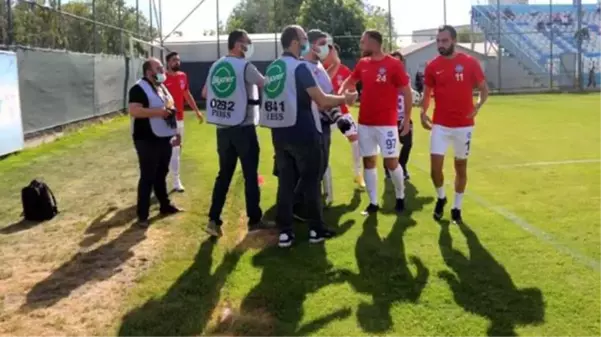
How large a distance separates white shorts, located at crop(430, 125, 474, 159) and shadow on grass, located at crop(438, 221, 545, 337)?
1298mm

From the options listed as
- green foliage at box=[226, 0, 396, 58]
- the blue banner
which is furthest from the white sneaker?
green foliage at box=[226, 0, 396, 58]

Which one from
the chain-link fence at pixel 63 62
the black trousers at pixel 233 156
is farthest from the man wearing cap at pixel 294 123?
the chain-link fence at pixel 63 62

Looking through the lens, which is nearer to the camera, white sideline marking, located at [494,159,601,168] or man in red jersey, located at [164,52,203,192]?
man in red jersey, located at [164,52,203,192]

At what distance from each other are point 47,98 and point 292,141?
1248cm

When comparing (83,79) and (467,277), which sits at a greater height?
(83,79)

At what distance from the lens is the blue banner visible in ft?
45.0

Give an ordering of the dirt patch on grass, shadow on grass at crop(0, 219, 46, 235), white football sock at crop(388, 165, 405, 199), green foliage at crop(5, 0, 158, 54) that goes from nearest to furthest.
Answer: the dirt patch on grass
shadow on grass at crop(0, 219, 46, 235)
white football sock at crop(388, 165, 405, 199)
green foliage at crop(5, 0, 158, 54)

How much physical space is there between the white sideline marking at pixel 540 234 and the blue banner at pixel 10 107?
367 inches

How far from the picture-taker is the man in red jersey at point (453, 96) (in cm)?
723

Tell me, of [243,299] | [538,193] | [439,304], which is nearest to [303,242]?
[243,299]

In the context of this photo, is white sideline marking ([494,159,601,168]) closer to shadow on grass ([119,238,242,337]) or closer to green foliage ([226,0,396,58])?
shadow on grass ([119,238,242,337])

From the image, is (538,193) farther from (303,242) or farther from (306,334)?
(306,334)

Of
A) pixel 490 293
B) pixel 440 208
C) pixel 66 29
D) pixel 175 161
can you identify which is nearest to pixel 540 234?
pixel 440 208

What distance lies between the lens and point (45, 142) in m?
16.9
